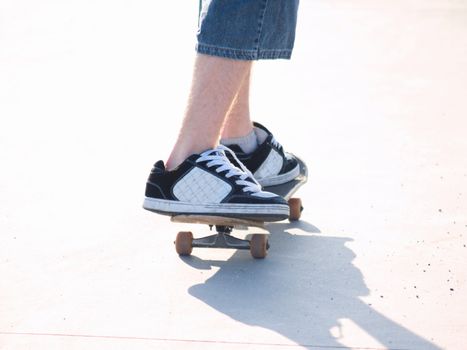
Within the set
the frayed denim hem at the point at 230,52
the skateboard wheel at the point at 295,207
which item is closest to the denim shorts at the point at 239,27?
the frayed denim hem at the point at 230,52

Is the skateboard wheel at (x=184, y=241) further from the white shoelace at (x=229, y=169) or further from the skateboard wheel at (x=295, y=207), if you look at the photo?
the skateboard wheel at (x=295, y=207)

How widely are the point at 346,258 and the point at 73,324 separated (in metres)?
0.83

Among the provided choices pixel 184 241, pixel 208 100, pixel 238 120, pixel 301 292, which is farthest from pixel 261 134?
pixel 301 292

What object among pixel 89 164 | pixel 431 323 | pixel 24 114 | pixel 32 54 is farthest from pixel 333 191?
pixel 32 54

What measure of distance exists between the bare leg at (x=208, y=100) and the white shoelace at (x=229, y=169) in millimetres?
30

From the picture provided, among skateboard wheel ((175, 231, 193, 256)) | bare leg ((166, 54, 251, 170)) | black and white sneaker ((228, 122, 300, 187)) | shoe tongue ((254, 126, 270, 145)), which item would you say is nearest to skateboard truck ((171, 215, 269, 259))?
A: skateboard wheel ((175, 231, 193, 256))

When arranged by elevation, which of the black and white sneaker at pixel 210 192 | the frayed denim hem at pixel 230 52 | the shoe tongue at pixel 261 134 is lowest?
the black and white sneaker at pixel 210 192

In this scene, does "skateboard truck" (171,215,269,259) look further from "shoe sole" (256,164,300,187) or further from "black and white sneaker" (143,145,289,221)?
"shoe sole" (256,164,300,187)

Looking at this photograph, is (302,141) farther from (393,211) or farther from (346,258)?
(346,258)

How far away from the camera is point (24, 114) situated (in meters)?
4.86

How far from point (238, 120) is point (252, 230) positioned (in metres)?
0.32

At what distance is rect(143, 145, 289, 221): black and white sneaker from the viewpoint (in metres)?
3.00

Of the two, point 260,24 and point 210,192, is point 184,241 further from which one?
point 260,24

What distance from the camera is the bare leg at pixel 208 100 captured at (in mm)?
3090
